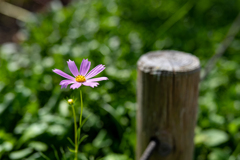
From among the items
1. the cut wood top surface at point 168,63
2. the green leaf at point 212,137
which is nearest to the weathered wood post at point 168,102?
the cut wood top surface at point 168,63

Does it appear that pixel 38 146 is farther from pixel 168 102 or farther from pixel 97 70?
pixel 97 70

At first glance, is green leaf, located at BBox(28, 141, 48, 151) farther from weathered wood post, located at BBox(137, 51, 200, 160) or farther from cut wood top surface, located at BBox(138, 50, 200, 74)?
cut wood top surface, located at BBox(138, 50, 200, 74)

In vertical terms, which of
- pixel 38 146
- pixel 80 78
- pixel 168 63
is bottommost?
pixel 38 146

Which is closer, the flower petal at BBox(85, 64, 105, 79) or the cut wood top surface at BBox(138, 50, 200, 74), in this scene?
the flower petal at BBox(85, 64, 105, 79)

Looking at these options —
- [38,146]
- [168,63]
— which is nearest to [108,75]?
[38,146]

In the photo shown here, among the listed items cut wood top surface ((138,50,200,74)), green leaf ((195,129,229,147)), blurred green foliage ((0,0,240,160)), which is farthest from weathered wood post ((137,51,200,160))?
green leaf ((195,129,229,147))
